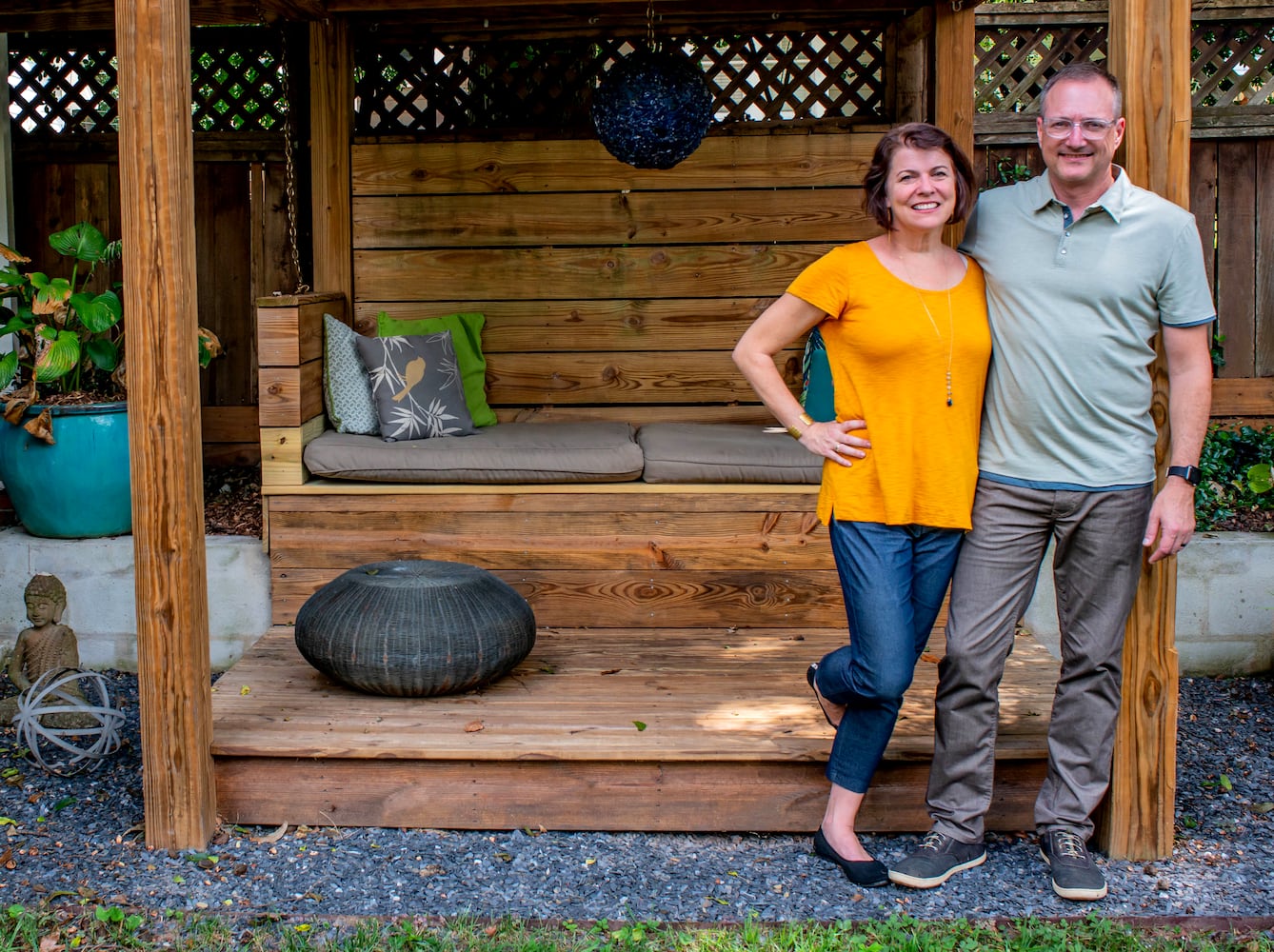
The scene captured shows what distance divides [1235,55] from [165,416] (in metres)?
4.83

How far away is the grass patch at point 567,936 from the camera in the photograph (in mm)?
2820

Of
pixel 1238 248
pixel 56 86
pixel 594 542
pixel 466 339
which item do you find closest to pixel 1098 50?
pixel 1238 248

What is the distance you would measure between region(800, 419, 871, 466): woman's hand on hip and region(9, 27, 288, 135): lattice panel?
3.58 metres

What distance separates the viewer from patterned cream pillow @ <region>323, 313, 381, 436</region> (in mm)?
4828

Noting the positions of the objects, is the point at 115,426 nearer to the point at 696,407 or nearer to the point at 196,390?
the point at 196,390

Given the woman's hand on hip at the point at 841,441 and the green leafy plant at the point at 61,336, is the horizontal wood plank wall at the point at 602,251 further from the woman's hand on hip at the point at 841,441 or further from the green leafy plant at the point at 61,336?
the woman's hand on hip at the point at 841,441

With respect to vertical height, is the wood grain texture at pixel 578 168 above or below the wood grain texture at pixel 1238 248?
above

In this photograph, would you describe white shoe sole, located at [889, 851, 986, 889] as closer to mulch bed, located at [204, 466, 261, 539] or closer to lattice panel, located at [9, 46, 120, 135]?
mulch bed, located at [204, 466, 261, 539]

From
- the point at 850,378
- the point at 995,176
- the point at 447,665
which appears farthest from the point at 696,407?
the point at 850,378

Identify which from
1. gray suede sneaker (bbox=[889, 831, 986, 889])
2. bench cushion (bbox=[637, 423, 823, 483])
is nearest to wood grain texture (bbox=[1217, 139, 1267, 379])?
bench cushion (bbox=[637, 423, 823, 483])

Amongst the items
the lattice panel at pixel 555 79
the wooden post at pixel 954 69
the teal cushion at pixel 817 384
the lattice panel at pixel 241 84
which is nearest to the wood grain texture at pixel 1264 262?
the wooden post at pixel 954 69

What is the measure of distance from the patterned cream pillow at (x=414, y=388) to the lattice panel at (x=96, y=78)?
138 cm

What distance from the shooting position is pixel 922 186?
278 centimetres

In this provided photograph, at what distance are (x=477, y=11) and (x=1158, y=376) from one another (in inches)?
128
